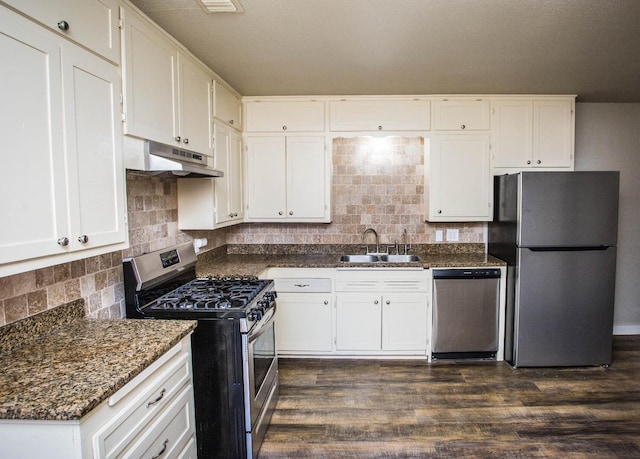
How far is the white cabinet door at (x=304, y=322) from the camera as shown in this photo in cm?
343

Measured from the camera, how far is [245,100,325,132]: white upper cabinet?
3.60 metres

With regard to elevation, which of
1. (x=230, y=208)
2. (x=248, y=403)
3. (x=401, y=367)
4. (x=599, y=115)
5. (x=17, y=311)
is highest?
(x=599, y=115)

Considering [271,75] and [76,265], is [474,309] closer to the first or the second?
[271,75]

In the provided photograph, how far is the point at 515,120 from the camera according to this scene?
355 centimetres

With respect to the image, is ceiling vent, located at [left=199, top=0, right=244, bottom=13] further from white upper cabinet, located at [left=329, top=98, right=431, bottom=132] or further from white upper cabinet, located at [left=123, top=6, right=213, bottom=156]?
white upper cabinet, located at [left=329, top=98, right=431, bottom=132]

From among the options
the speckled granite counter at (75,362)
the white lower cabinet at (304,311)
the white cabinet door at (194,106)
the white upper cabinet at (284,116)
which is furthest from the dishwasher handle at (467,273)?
the speckled granite counter at (75,362)

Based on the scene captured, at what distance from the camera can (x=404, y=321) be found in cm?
342

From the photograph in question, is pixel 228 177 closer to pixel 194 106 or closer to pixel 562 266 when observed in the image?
pixel 194 106

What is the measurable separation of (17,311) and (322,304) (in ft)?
7.53

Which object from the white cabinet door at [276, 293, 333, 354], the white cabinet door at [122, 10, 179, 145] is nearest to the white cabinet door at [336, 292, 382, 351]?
the white cabinet door at [276, 293, 333, 354]

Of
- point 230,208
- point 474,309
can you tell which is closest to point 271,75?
point 230,208

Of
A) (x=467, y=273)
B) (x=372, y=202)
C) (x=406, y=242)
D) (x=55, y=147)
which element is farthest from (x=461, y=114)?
(x=55, y=147)

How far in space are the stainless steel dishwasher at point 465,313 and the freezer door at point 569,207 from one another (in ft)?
1.69

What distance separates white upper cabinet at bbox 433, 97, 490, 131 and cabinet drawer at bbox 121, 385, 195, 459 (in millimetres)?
3024
